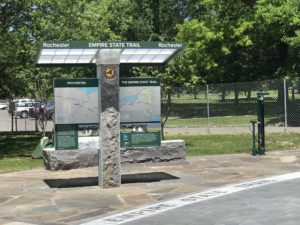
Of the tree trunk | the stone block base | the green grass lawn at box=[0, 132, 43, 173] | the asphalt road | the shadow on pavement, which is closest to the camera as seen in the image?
the asphalt road

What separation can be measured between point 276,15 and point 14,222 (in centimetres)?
2316

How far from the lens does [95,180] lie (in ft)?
→ 39.1

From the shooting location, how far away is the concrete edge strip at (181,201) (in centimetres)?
799

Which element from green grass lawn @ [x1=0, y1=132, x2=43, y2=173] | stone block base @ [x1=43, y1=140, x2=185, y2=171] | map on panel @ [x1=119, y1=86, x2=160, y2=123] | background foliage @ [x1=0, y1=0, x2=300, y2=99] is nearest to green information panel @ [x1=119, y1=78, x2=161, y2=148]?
map on panel @ [x1=119, y1=86, x2=160, y2=123]

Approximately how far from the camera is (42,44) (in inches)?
400

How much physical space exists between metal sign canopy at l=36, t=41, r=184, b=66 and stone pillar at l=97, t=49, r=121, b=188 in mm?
204

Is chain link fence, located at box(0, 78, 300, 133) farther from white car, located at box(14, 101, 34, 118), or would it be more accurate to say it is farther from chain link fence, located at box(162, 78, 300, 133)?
white car, located at box(14, 101, 34, 118)

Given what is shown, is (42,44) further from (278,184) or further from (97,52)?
(278,184)

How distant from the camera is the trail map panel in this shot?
11.1 metres

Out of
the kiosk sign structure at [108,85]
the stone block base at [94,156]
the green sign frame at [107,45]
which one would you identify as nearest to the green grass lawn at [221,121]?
the stone block base at [94,156]

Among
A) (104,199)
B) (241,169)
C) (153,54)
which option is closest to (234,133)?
(241,169)

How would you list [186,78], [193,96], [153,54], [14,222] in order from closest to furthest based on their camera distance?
[14,222] → [153,54] → [186,78] → [193,96]

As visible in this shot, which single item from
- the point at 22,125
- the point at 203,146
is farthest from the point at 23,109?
the point at 203,146

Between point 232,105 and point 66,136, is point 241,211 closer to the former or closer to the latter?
point 66,136
